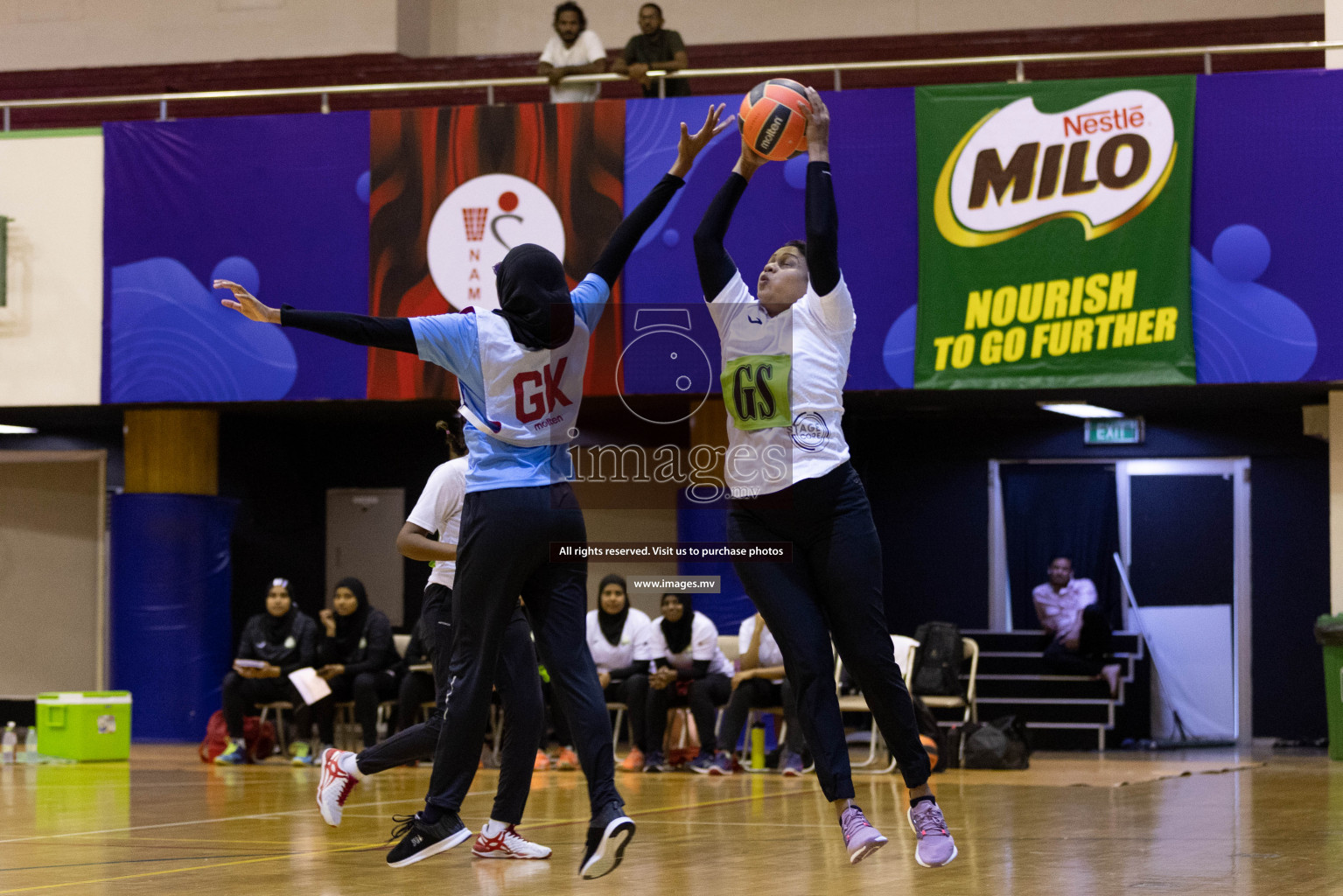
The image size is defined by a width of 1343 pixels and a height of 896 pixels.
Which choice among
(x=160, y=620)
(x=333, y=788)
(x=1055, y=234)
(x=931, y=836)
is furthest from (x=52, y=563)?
(x=931, y=836)

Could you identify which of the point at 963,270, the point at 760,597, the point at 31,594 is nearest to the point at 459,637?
the point at 760,597

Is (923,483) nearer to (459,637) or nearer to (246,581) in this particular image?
(246,581)

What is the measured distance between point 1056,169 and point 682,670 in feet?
15.0

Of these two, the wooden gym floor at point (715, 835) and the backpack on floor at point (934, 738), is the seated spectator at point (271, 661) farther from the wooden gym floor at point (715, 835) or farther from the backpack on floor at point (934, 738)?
the backpack on floor at point (934, 738)

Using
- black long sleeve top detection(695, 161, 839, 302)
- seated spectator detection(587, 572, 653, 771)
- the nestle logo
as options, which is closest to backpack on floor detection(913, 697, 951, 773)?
seated spectator detection(587, 572, 653, 771)

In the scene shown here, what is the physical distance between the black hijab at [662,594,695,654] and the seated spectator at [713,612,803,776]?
16.5 inches

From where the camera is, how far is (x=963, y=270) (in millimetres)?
11297

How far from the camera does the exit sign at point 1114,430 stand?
1399 cm

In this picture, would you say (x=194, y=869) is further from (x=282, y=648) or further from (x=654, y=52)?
(x=654, y=52)

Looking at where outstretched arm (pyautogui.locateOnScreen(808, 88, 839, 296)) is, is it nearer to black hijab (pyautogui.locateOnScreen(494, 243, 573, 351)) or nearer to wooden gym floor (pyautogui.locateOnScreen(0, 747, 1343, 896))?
black hijab (pyautogui.locateOnScreen(494, 243, 573, 351))

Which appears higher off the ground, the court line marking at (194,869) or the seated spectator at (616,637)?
the seated spectator at (616,637)

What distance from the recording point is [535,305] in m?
4.68

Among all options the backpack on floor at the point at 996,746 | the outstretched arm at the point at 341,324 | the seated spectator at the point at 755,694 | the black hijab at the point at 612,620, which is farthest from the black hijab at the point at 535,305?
the backpack on floor at the point at 996,746

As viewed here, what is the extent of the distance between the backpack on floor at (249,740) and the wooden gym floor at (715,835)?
3.25ft
